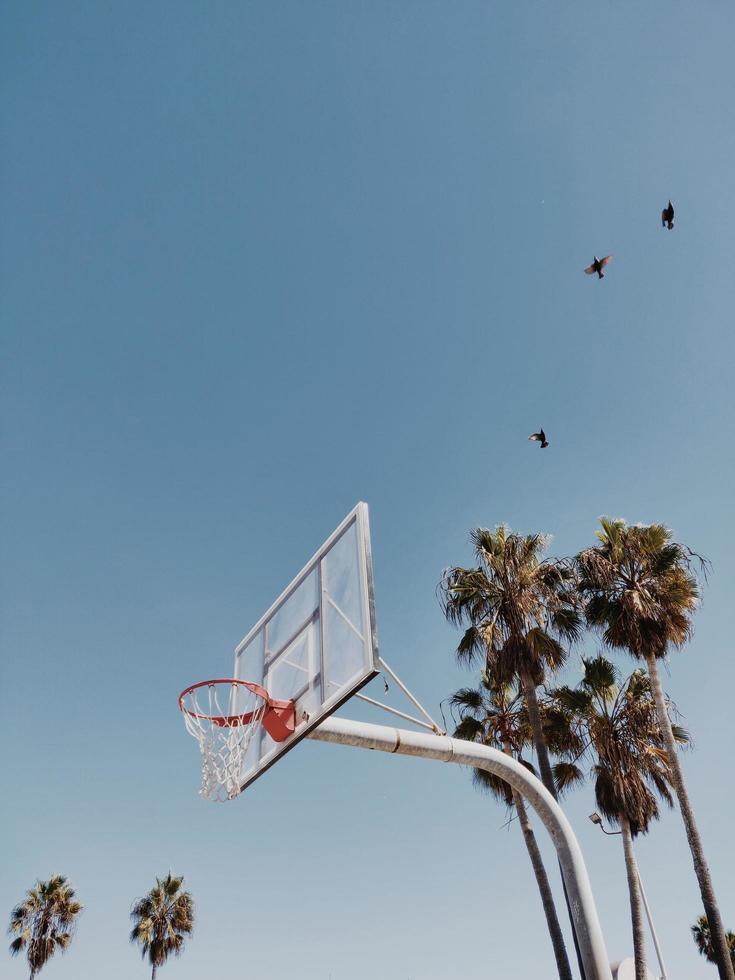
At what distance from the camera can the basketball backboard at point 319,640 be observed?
275 inches

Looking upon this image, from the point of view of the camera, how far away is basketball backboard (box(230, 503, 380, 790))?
6.98 metres

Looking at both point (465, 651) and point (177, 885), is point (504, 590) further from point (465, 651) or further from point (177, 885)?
point (177, 885)

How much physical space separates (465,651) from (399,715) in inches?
436

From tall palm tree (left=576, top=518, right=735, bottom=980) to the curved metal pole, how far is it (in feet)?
29.9

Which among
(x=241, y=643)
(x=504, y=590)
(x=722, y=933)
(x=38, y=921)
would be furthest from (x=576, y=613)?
(x=38, y=921)

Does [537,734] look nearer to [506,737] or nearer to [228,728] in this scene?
[506,737]

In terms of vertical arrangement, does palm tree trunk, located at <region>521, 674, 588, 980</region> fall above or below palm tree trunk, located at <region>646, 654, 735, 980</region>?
above

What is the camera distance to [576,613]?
722 inches

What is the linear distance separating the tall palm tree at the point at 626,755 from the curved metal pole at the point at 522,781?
33.8 feet

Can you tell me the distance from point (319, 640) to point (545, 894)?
13.4 meters

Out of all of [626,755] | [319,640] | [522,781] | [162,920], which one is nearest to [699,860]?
[626,755]

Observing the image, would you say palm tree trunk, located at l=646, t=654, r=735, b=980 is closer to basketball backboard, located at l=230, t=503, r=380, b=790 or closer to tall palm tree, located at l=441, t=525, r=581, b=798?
tall palm tree, located at l=441, t=525, r=581, b=798

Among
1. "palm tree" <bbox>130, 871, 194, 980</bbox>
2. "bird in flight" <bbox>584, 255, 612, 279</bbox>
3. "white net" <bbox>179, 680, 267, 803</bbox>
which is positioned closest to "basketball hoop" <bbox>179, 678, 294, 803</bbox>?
"white net" <bbox>179, 680, 267, 803</bbox>

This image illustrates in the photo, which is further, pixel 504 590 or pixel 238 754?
pixel 504 590
